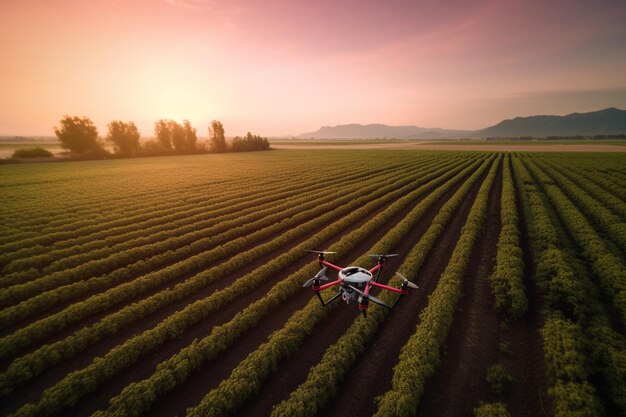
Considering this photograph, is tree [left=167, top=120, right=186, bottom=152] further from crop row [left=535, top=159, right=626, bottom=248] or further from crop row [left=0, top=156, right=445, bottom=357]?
crop row [left=535, top=159, right=626, bottom=248]

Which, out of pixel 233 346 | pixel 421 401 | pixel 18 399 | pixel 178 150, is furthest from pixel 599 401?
pixel 178 150

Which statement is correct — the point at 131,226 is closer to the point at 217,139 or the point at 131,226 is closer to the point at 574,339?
the point at 574,339

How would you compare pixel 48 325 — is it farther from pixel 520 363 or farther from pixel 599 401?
pixel 599 401

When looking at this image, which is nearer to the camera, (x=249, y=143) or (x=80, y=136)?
(x=80, y=136)

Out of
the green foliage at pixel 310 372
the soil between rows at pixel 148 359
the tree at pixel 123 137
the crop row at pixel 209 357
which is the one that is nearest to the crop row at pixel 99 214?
the soil between rows at pixel 148 359

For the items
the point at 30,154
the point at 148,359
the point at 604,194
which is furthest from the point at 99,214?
the point at 30,154

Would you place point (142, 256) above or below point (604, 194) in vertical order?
below
